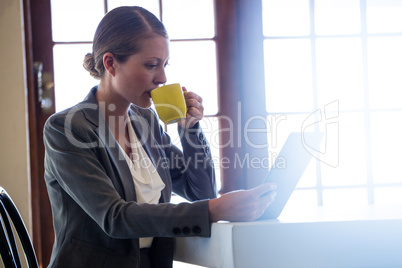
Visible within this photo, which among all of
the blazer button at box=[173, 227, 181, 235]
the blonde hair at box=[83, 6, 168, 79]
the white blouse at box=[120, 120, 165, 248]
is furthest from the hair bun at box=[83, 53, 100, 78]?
the blazer button at box=[173, 227, 181, 235]

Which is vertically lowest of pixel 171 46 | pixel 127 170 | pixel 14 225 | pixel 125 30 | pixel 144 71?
pixel 14 225

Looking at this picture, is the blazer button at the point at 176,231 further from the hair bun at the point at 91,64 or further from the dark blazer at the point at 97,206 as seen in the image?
the hair bun at the point at 91,64

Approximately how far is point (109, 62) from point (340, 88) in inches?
53.4

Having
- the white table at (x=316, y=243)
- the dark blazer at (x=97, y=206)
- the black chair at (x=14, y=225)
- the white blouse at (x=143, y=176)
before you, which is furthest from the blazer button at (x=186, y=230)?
the black chair at (x=14, y=225)

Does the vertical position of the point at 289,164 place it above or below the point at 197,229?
above

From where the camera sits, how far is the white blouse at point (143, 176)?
1.23 m

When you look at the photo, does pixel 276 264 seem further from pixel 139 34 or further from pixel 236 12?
pixel 236 12

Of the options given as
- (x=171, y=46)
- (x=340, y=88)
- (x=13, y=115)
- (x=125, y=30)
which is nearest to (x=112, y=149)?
(x=125, y=30)

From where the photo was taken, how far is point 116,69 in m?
1.31

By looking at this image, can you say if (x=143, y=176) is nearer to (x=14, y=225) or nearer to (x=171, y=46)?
(x=14, y=225)

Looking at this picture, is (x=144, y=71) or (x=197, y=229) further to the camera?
(x=144, y=71)

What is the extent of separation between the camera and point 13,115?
201 centimetres

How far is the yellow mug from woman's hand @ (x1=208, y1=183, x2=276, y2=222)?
46cm

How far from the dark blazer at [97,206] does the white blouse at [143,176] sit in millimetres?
27
